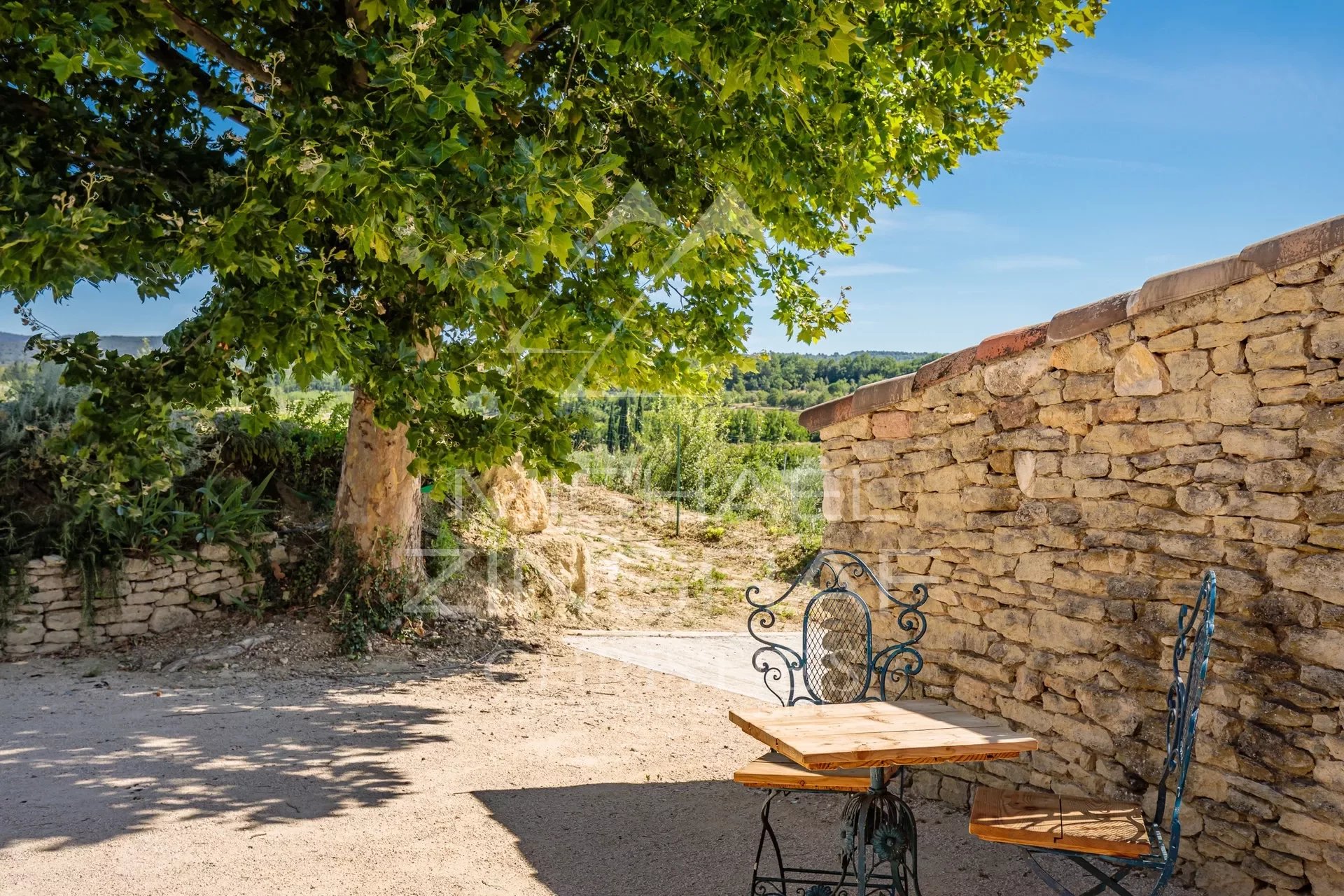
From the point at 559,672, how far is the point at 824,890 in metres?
4.44

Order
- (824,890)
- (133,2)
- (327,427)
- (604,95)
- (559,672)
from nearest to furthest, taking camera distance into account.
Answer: (824,890) < (133,2) < (604,95) < (559,672) < (327,427)

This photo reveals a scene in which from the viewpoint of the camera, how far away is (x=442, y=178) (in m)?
4.26

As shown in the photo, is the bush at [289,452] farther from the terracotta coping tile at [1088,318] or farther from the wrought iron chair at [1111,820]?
the wrought iron chair at [1111,820]

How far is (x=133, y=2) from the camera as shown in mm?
5289

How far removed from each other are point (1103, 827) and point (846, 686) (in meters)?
2.20

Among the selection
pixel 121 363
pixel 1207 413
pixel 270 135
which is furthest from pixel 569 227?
pixel 1207 413

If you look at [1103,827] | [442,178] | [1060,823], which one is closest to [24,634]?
[442,178]

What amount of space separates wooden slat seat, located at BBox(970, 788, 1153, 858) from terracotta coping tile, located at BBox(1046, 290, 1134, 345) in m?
1.79

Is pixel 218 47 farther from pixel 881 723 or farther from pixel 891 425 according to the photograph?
pixel 881 723

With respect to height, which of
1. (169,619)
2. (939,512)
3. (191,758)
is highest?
(939,512)

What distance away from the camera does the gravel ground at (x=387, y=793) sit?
372cm

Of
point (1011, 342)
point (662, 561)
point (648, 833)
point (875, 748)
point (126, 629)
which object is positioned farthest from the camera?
point (662, 561)

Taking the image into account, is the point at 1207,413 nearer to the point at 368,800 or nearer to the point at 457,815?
the point at 457,815

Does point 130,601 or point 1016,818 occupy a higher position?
point 130,601
